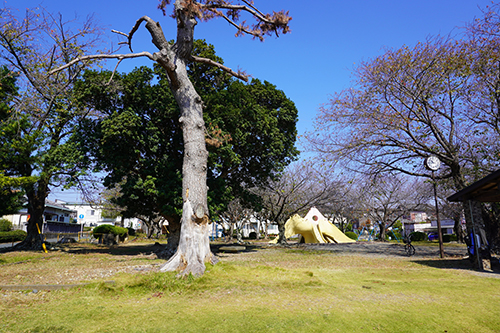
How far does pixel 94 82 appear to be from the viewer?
14.8 m

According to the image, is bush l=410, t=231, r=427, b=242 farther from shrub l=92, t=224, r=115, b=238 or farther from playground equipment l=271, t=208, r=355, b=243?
shrub l=92, t=224, r=115, b=238

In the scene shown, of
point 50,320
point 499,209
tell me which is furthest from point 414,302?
point 499,209

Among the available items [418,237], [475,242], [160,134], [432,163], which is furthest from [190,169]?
[418,237]

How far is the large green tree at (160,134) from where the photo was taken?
1392 centimetres

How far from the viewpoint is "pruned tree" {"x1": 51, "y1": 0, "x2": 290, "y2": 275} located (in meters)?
8.24

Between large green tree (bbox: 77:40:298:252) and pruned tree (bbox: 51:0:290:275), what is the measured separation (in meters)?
3.40

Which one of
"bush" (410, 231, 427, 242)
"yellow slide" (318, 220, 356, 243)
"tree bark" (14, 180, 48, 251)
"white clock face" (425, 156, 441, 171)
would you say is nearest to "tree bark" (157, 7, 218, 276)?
"white clock face" (425, 156, 441, 171)

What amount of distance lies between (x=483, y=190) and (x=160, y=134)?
13.4m

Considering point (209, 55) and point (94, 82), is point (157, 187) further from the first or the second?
point (209, 55)

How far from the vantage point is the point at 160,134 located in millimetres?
15258

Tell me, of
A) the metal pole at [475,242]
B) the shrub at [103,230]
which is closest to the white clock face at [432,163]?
the metal pole at [475,242]

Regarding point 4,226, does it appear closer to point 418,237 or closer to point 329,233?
point 329,233

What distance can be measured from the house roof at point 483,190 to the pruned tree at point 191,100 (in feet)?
Result: 25.5

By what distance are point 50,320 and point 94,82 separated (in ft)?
42.5
